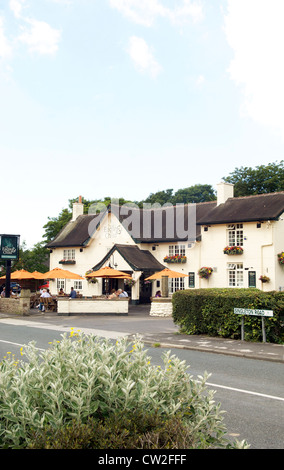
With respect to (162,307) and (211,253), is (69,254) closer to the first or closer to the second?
(211,253)

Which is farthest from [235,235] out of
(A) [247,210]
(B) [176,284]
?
(B) [176,284]

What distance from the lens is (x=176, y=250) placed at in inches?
1495

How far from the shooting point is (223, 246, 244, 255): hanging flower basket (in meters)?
33.5

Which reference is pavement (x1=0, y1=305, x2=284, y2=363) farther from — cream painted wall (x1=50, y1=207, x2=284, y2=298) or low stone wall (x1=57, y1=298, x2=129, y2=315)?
cream painted wall (x1=50, y1=207, x2=284, y2=298)

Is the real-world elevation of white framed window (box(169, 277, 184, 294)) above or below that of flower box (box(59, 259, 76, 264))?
below

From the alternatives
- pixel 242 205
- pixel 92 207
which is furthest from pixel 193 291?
pixel 92 207

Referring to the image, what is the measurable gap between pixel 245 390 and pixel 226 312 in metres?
7.03

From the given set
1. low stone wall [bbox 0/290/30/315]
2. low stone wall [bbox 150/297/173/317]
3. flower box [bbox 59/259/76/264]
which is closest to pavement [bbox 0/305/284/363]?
low stone wall [bbox 0/290/30/315]

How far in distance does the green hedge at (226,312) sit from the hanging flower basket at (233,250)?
16309mm

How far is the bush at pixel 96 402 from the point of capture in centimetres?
390

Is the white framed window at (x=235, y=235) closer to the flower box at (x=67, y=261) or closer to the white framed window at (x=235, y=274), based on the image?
the white framed window at (x=235, y=274)

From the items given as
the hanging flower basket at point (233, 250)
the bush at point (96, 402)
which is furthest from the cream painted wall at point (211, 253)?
the bush at point (96, 402)

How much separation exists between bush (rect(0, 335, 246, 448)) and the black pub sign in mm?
27227

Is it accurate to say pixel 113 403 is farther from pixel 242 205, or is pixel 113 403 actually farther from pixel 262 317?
pixel 242 205
